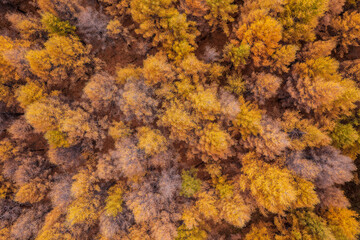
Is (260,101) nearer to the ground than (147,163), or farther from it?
farther from it

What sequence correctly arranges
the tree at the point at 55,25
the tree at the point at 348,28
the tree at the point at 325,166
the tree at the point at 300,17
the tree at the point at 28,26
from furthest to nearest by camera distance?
the tree at the point at 28,26, the tree at the point at 348,28, the tree at the point at 55,25, the tree at the point at 325,166, the tree at the point at 300,17

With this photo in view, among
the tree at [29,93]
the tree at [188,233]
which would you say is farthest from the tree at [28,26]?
the tree at [188,233]

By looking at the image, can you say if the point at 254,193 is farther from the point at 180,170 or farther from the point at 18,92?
the point at 18,92

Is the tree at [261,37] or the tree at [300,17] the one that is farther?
the tree at [261,37]

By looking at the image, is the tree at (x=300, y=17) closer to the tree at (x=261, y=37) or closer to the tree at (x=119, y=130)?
the tree at (x=261, y=37)

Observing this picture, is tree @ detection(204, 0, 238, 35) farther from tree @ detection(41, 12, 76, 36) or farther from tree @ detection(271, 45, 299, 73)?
tree @ detection(41, 12, 76, 36)

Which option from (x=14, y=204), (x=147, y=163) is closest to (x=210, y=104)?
(x=147, y=163)

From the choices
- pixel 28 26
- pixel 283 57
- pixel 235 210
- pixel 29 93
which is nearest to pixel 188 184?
pixel 235 210

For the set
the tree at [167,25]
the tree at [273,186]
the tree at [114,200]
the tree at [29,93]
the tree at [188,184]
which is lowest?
the tree at [114,200]
